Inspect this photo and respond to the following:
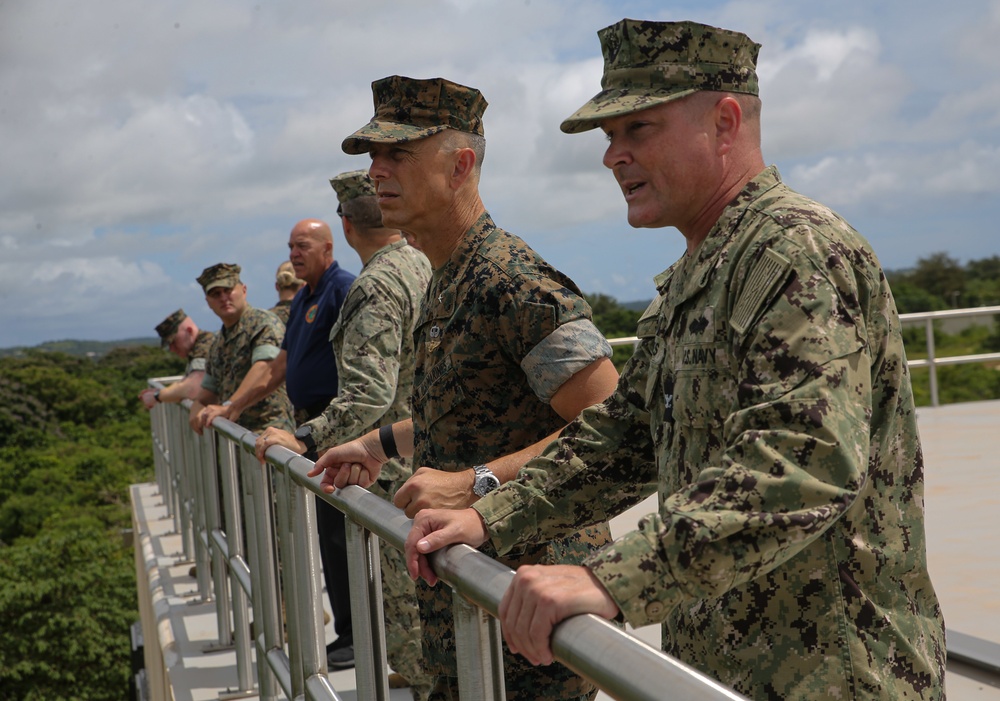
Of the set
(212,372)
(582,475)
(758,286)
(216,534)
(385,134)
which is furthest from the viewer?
(212,372)

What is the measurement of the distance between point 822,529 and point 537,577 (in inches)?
13.2

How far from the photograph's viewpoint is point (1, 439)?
48562 mm

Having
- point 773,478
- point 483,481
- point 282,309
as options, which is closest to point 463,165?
point 483,481

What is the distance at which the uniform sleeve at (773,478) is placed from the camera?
1296 millimetres

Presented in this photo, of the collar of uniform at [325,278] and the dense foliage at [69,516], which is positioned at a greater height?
the collar of uniform at [325,278]

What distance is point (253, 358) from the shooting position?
583 centimetres

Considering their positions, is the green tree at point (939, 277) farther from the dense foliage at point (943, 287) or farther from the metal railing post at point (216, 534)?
the metal railing post at point (216, 534)

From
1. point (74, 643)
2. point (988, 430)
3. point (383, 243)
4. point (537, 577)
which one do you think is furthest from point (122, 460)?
point (537, 577)

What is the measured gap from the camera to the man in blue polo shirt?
14.9 ft

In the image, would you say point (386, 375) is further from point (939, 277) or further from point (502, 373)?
point (939, 277)

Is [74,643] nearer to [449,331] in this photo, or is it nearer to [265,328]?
[265,328]

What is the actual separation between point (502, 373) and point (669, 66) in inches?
38.2

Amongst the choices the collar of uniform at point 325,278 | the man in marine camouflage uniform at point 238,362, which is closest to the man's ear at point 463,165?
the collar of uniform at point 325,278

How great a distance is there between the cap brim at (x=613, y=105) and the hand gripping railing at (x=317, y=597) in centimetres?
66
